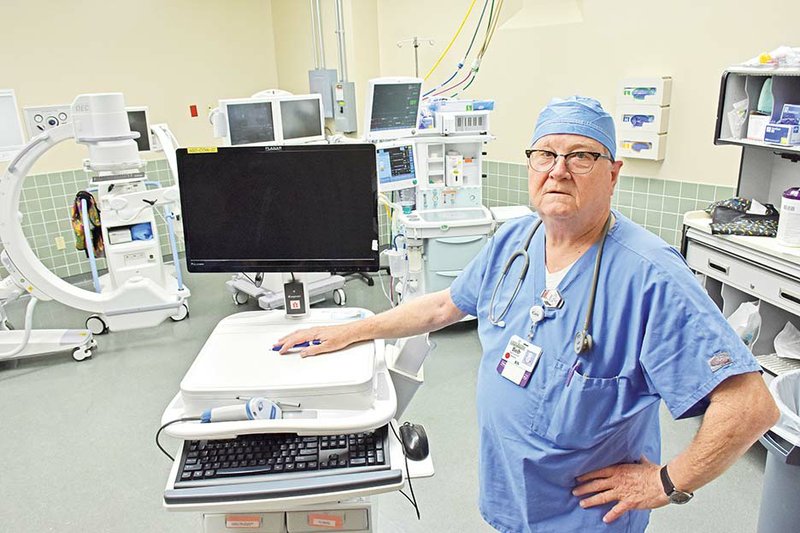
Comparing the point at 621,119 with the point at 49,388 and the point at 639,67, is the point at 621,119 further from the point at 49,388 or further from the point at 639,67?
the point at 49,388

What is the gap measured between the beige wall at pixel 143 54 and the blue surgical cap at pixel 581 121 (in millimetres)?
4646

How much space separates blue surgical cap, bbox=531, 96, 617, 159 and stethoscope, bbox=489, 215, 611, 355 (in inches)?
7.1

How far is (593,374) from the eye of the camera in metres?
Answer: 1.23

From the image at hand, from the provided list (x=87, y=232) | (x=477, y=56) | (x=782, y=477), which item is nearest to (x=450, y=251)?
(x=477, y=56)

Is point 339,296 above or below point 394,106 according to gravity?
below

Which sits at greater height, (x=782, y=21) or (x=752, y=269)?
(x=782, y=21)

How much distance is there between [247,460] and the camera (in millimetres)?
1298

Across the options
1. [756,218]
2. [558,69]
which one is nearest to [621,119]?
[558,69]

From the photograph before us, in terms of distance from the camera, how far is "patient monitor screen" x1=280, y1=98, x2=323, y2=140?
4152 millimetres

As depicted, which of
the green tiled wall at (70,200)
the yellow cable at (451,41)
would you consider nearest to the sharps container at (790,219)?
the green tiled wall at (70,200)

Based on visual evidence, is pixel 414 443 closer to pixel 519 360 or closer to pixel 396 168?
pixel 519 360

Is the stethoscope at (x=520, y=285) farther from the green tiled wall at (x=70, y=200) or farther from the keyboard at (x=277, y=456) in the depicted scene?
the green tiled wall at (x=70, y=200)

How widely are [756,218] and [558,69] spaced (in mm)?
1972

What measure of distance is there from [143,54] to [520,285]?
4848 millimetres
